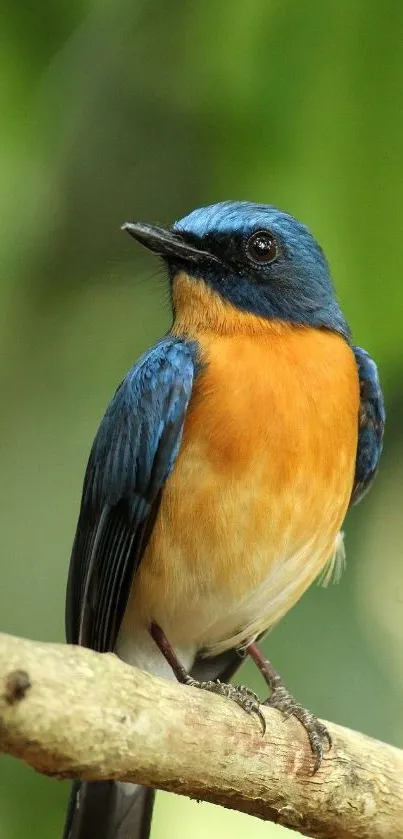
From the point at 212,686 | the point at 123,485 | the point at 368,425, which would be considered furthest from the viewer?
the point at 368,425

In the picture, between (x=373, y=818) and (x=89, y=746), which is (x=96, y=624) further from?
(x=89, y=746)

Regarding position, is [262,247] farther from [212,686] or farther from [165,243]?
[212,686]

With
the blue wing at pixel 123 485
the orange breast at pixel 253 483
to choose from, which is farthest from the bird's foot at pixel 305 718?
the blue wing at pixel 123 485

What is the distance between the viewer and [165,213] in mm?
4270

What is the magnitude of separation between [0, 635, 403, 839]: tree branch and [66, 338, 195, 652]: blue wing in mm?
635

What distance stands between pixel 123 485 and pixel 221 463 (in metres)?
0.35

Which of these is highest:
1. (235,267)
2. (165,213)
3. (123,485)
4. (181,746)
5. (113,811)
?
(165,213)

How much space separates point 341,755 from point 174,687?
0.57 m

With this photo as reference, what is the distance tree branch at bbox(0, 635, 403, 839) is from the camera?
7.38 ft

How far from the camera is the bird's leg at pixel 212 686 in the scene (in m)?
3.10

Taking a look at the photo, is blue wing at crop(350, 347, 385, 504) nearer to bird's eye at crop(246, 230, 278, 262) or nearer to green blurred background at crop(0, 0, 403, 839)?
green blurred background at crop(0, 0, 403, 839)

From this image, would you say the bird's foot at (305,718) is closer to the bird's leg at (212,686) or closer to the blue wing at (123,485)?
the bird's leg at (212,686)

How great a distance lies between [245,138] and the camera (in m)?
3.27

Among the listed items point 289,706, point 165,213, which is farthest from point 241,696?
point 165,213
